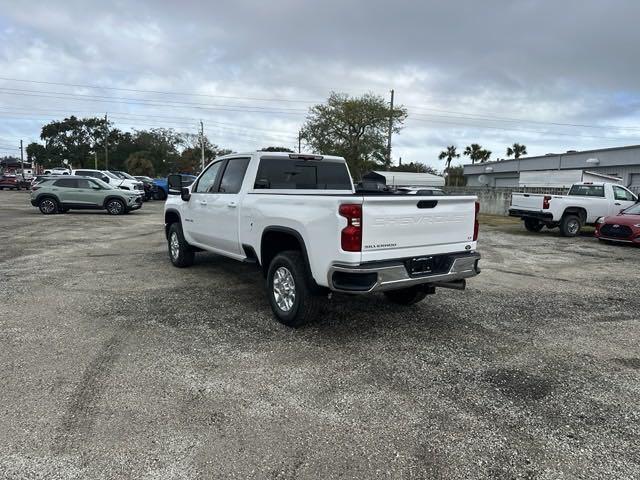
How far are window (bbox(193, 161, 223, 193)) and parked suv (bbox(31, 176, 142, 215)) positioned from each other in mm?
13485

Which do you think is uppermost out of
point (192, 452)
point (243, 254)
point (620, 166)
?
point (620, 166)

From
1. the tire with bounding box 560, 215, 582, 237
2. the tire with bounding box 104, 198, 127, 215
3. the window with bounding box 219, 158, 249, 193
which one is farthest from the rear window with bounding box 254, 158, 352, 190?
the tire with bounding box 104, 198, 127, 215

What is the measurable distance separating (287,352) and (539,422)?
217cm

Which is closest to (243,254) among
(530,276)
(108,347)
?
(108,347)

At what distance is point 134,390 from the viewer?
11.4 ft

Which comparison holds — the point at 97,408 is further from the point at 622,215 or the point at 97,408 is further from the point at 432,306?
the point at 622,215

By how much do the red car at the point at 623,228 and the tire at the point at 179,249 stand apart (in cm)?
1136

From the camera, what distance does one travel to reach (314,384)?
3.62 meters

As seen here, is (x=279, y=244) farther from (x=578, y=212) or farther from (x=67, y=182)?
(x=67, y=182)

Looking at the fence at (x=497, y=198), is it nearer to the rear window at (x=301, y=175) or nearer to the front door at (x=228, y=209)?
the rear window at (x=301, y=175)

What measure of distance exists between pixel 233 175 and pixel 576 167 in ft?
128

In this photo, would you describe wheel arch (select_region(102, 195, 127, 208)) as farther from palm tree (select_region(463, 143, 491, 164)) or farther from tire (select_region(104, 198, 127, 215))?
palm tree (select_region(463, 143, 491, 164))

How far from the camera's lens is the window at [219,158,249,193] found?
5.98 metres

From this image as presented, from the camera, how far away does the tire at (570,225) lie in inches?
568
